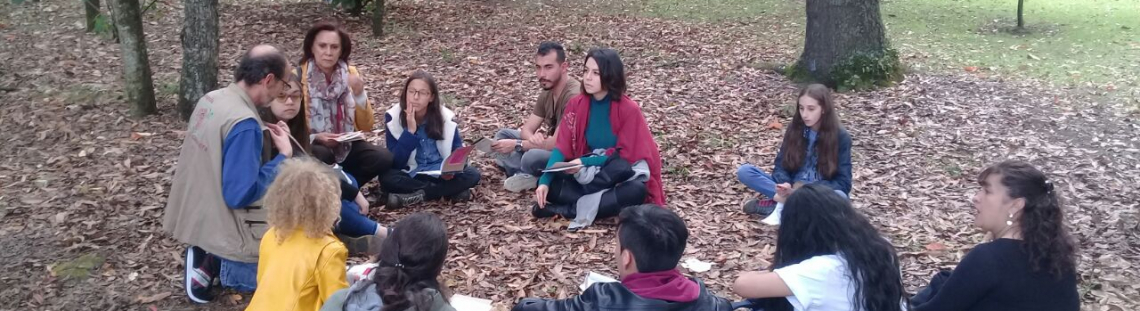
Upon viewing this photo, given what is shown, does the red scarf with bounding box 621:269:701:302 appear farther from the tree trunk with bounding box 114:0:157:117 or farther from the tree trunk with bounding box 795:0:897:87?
the tree trunk with bounding box 795:0:897:87

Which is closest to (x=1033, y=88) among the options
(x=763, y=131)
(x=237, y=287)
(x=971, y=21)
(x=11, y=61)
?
(x=763, y=131)

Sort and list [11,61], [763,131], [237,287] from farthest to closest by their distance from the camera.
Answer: [11,61] < [763,131] < [237,287]

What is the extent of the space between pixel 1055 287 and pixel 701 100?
17.7 ft

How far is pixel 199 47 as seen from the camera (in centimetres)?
680

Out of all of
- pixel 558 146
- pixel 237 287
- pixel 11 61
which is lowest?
pixel 237 287

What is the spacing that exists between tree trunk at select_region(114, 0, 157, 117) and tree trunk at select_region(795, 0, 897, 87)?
655 centimetres

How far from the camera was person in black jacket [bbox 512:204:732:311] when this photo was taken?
9.84 feet

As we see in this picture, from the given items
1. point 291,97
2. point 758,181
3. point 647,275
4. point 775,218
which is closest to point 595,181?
point 758,181

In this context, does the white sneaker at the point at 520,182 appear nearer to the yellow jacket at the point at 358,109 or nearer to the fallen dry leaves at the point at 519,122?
the fallen dry leaves at the point at 519,122

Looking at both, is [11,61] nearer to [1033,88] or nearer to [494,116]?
[494,116]

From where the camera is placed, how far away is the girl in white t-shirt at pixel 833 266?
3037 millimetres

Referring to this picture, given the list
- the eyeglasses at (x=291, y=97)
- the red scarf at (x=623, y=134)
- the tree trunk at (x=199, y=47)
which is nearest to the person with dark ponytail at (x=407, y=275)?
the eyeglasses at (x=291, y=97)

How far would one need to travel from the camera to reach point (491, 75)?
9.25m

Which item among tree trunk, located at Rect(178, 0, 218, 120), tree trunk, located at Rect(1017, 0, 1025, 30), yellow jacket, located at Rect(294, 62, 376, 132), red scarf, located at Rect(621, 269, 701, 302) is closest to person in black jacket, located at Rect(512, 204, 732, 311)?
red scarf, located at Rect(621, 269, 701, 302)
